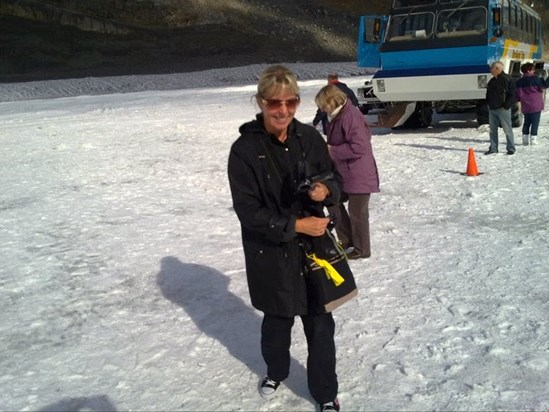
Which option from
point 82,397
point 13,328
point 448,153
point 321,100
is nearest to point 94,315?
point 13,328

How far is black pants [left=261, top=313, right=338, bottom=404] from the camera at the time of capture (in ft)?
9.48

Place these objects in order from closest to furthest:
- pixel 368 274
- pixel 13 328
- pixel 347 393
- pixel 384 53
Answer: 1. pixel 347 393
2. pixel 13 328
3. pixel 368 274
4. pixel 384 53

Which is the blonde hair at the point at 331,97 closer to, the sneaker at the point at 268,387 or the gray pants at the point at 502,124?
the sneaker at the point at 268,387

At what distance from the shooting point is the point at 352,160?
198 inches

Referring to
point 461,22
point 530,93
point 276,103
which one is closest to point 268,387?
point 276,103

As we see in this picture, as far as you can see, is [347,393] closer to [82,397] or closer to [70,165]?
[82,397]

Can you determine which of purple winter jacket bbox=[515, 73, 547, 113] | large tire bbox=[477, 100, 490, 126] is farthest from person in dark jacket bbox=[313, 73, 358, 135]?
large tire bbox=[477, 100, 490, 126]

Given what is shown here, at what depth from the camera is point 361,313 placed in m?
4.17

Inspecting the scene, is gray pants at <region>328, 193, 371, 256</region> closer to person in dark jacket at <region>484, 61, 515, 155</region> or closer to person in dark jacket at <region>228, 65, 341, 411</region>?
person in dark jacket at <region>228, 65, 341, 411</region>

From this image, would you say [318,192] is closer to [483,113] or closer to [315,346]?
[315,346]

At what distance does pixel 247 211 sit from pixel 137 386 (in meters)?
1.49

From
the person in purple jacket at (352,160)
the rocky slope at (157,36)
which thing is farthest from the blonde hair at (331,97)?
the rocky slope at (157,36)

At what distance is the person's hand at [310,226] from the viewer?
2604mm

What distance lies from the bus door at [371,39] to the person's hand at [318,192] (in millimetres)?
10754
